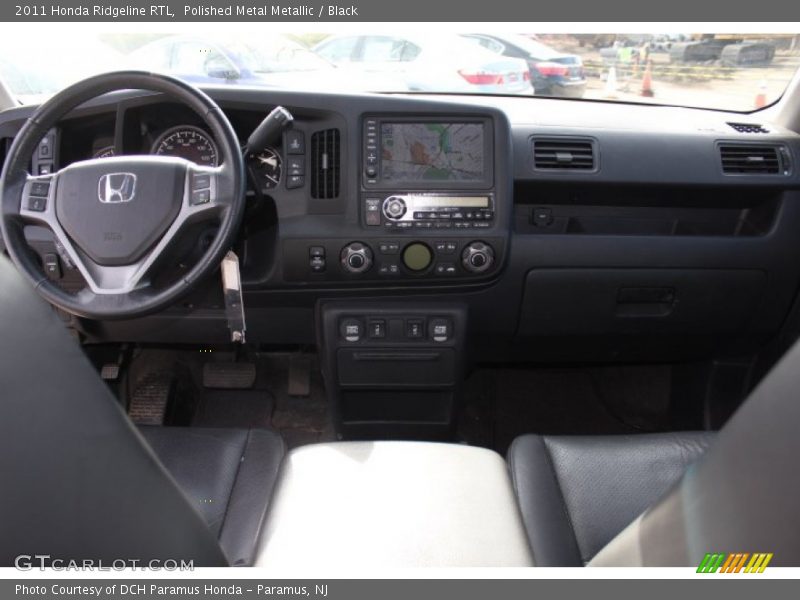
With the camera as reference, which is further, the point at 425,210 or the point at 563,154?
the point at 563,154

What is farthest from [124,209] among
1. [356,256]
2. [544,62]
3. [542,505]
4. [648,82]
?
[648,82]

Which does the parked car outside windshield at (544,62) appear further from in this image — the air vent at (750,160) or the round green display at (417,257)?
the round green display at (417,257)

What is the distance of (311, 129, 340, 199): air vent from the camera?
177cm

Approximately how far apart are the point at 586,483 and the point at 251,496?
69 centimetres

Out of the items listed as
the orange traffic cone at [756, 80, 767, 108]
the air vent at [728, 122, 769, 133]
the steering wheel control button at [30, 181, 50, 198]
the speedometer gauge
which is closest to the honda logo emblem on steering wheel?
the steering wheel control button at [30, 181, 50, 198]

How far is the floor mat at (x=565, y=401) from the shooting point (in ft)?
7.93

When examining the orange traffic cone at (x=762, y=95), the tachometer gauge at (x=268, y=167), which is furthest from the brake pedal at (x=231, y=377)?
the orange traffic cone at (x=762, y=95)

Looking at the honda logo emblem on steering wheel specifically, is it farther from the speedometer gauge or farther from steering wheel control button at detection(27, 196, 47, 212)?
the speedometer gauge

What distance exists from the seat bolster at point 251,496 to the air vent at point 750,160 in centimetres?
152

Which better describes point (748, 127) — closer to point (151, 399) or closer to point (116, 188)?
point (116, 188)

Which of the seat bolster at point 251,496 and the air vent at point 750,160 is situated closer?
the seat bolster at point 251,496

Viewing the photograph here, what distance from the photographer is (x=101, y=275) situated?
4.86 feet

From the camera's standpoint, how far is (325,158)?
1.77 metres

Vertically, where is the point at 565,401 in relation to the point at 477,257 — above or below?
below
